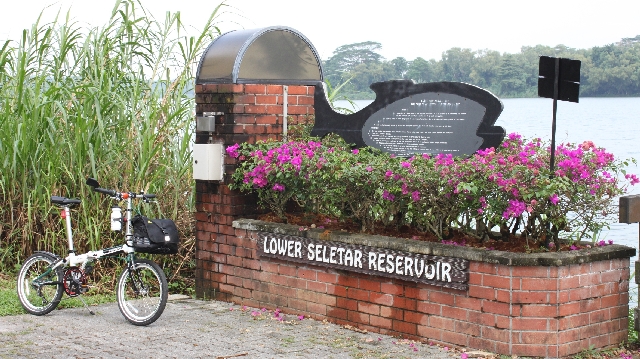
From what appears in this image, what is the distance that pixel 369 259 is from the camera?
7.32 metres

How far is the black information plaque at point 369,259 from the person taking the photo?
6777mm

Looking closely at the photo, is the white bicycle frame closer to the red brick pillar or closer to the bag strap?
the bag strap

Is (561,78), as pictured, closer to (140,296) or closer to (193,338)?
(193,338)

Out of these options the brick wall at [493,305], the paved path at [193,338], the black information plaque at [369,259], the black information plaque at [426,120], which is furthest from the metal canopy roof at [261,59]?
the paved path at [193,338]

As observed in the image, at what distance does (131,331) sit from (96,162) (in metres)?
2.67

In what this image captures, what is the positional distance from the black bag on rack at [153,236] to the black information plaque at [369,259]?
2.92 feet

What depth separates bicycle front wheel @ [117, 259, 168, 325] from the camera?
7.62 metres

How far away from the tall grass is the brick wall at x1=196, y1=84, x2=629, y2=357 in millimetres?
967

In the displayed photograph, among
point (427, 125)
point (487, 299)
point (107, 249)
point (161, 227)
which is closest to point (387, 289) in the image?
point (487, 299)

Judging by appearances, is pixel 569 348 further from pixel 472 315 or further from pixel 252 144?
pixel 252 144

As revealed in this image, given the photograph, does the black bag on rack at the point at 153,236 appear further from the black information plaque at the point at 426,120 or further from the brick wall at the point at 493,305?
the black information plaque at the point at 426,120

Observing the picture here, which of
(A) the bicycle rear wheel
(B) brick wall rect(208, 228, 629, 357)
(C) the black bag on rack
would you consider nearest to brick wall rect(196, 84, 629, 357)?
(B) brick wall rect(208, 228, 629, 357)

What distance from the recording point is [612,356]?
22.4 feet

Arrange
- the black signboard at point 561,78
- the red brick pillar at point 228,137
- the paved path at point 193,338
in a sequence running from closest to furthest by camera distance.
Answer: the paved path at point 193,338
the black signboard at point 561,78
the red brick pillar at point 228,137
